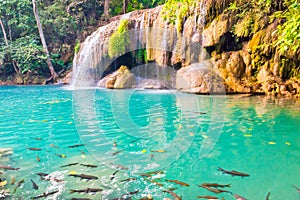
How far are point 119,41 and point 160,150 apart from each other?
14.3 metres

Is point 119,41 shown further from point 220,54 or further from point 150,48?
point 220,54

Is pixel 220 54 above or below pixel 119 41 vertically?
below

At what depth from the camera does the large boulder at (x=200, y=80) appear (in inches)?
427

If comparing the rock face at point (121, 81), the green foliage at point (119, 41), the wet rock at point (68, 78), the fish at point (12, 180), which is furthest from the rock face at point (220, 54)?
the fish at point (12, 180)

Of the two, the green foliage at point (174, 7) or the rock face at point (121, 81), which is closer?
the green foliage at point (174, 7)

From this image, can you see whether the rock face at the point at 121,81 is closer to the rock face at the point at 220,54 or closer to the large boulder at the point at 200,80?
the rock face at the point at 220,54

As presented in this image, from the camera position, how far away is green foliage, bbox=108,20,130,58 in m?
17.0

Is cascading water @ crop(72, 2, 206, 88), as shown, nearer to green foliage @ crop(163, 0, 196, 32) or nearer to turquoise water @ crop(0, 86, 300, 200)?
green foliage @ crop(163, 0, 196, 32)

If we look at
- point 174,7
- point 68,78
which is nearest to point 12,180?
point 174,7

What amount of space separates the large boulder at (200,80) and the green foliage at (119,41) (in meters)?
6.46

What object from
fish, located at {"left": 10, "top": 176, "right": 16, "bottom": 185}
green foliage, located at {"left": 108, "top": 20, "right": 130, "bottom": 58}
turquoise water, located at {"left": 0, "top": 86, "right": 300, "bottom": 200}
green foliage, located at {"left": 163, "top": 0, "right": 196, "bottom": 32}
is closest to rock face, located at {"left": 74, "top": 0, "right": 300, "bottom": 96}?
green foliage, located at {"left": 108, "top": 20, "right": 130, "bottom": 58}

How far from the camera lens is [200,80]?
36.7 ft

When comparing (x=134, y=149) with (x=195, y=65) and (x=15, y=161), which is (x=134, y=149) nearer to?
(x=15, y=161)

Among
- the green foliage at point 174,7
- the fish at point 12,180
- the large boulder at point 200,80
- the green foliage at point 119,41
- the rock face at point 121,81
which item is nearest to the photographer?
the fish at point 12,180
